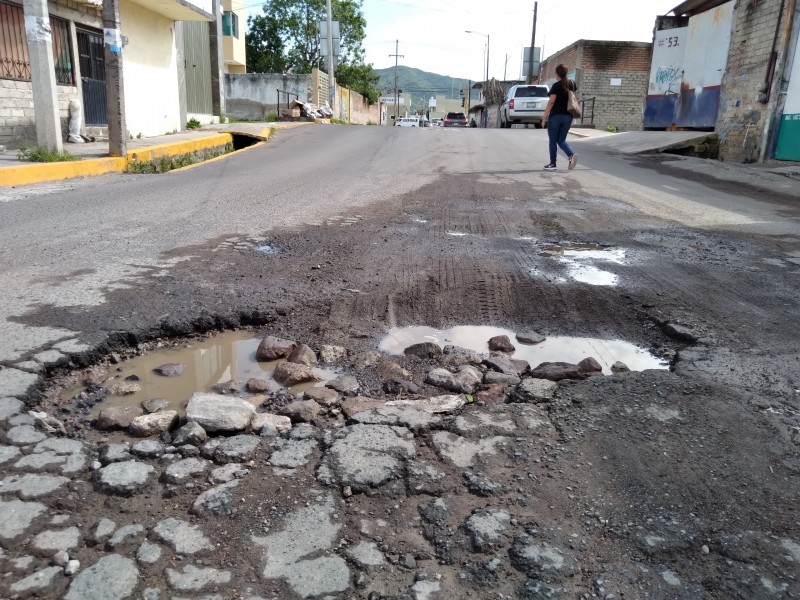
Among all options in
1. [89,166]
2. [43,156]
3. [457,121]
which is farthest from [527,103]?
[43,156]

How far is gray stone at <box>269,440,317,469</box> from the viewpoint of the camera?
2.14 metres

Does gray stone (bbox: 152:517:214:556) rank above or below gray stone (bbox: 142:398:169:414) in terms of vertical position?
above

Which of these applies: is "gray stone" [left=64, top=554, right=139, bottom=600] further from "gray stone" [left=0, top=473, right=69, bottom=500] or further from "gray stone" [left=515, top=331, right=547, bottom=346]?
"gray stone" [left=515, top=331, right=547, bottom=346]

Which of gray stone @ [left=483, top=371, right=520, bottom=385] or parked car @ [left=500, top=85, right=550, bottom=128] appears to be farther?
parked car @ [left=500, top=85, right=550, bottom=128]

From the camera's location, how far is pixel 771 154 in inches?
482

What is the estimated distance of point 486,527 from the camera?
1.83 metres

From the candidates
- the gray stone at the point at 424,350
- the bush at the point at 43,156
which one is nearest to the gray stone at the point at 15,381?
the gray stone at the point at 424,350

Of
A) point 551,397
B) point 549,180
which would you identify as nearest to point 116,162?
point 549,180

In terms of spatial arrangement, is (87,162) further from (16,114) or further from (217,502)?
(217,502)

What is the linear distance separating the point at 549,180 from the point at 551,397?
7060mm

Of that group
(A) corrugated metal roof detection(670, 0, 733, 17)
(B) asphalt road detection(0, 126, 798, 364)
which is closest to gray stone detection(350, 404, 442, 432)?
(B) asphalt road detection(0, 126, 798, 364)

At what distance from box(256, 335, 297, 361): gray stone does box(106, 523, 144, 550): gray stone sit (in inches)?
54.7

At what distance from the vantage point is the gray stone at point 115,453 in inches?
83.4

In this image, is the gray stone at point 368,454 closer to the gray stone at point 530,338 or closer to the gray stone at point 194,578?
the gray stone at point 194,578
